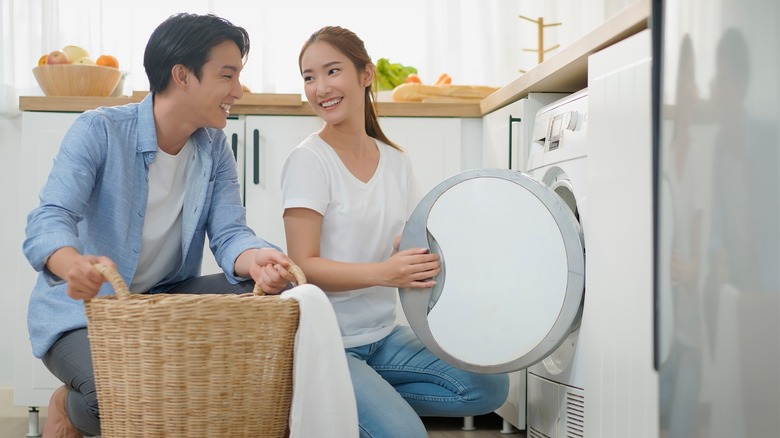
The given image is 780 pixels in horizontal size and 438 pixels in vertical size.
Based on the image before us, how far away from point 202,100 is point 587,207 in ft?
2.68

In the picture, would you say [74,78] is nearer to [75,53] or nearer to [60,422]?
[75,53]

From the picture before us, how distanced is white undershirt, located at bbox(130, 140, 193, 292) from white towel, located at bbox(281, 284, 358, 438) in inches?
22.3

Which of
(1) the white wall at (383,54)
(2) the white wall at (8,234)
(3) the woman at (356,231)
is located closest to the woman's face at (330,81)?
(3) the woman at (356,231)

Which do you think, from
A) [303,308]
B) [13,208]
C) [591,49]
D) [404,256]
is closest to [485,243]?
[404,256]

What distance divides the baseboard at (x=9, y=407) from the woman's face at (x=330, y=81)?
150 cm

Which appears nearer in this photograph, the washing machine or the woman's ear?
the washing machine

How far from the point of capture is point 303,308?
51.5 inches

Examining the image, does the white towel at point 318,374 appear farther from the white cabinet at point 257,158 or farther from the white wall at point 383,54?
the white wall at point 383,54

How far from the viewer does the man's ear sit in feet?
5.73

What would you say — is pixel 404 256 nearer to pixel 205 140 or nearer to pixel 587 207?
pixel 587 207

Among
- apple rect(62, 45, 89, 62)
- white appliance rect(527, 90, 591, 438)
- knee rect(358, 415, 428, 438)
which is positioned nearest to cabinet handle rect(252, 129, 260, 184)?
apple rect(62, 45, 89, 62)

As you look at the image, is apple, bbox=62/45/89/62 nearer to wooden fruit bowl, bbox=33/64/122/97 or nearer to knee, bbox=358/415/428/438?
wooden fruit bowl, bbox=33/64/122/97

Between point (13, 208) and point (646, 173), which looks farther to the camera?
point (13, 208)

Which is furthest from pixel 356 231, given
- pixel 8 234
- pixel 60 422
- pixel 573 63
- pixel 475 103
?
pixel 8 234
